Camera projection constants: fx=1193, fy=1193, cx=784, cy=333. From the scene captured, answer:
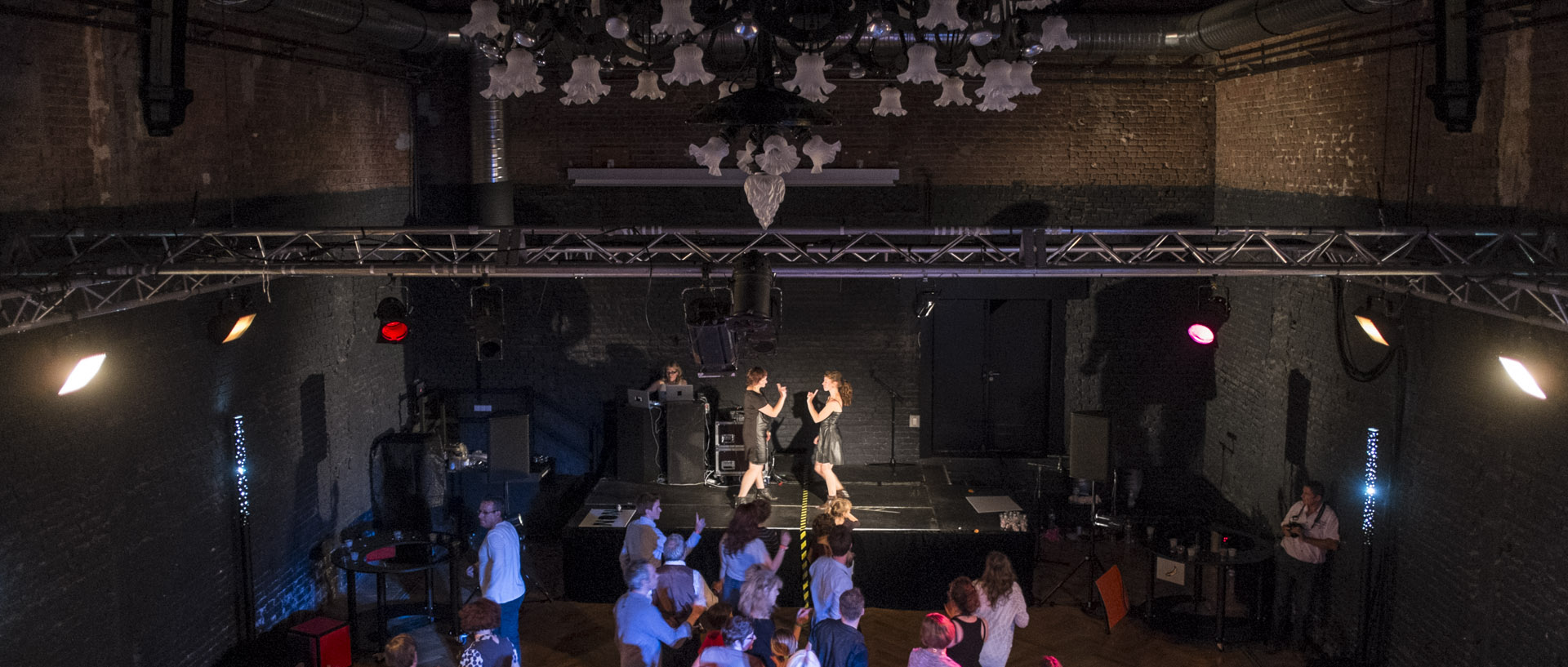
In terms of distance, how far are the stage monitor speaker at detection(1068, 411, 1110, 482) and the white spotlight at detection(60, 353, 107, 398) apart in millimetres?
7389

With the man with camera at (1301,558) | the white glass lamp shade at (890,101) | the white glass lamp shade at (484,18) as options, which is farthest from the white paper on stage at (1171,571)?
the white glass lamp shade at (484,18)

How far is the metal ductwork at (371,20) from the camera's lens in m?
8.05

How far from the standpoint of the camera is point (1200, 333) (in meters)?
8.70

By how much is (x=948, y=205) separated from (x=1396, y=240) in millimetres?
4416

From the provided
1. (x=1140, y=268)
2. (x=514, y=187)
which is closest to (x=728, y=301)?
(x=1140, y=268)

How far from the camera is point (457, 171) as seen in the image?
11523 millimetres

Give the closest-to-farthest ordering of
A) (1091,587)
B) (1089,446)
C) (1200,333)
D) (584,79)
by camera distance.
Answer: (584,79) → (1200,333) → (1091,587) → (1089,446)

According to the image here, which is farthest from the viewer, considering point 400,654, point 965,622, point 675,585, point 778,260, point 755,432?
point 755,432

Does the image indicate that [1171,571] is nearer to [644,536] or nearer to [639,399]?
[644,536]

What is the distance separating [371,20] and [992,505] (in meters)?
6.38

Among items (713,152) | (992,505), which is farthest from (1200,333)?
(713,152)

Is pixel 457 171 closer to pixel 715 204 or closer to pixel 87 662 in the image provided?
pixel 715 204

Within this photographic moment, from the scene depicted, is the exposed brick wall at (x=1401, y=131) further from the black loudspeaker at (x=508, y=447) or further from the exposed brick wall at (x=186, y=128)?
the exposed brick wall at (x=186, y=128)

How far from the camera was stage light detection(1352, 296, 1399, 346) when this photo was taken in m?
7.43
